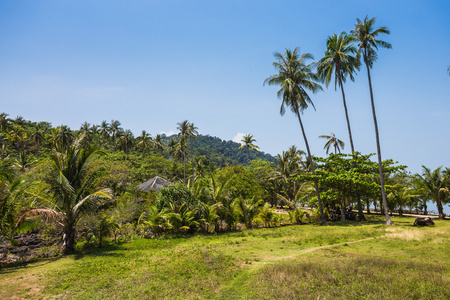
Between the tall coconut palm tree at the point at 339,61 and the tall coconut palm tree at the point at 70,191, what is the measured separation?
21802mm

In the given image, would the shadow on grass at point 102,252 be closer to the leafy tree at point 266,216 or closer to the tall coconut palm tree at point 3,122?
the leafy tree at point 266,216

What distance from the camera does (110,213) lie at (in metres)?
18.6

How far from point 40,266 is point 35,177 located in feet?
50.8

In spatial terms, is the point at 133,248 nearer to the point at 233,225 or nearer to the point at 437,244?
the point at 233,225

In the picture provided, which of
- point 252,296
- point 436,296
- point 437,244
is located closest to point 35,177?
point 252,296

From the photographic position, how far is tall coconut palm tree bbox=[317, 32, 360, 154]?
78.7 ft

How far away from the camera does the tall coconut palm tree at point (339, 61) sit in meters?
24.0

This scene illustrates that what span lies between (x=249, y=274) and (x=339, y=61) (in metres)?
22.9

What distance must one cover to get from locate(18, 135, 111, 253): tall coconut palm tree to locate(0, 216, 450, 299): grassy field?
1.82m

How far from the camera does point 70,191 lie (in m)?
12.6

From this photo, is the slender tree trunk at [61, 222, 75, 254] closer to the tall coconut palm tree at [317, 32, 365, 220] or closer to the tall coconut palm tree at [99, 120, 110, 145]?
the tall coconut palm tree at [317, 32, 365, 220]

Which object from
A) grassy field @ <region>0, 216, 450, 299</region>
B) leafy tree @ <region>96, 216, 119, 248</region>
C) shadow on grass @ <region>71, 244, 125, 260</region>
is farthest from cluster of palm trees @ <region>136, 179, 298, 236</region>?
Result: grassy field @ <region>0, 216, 450, 299</region>

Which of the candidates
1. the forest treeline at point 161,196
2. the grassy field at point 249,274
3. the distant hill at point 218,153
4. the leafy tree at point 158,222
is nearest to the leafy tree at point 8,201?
the forest treeline at point 161,196

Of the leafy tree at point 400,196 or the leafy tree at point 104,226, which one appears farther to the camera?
the leafy tree at point 400,196
